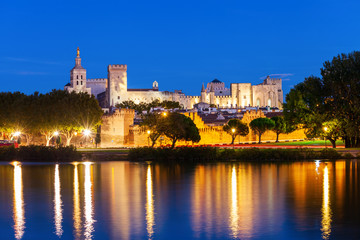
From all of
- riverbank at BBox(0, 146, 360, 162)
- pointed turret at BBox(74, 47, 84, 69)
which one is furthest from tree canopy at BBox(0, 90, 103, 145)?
pointed turret at BBox(74, 47, 84, 69)

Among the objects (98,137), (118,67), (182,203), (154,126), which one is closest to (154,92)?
(118,67)

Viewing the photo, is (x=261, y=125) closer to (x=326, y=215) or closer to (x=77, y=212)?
(x=326, y=215)

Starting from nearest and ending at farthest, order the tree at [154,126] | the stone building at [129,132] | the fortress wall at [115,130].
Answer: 1. the tree at [154,126]
2. the stone building at [129,132]
3. the fortress wall at [115,130]

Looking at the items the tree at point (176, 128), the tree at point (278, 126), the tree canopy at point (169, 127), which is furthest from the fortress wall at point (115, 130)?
the tree at point (278, 126)

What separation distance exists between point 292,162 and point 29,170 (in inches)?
627

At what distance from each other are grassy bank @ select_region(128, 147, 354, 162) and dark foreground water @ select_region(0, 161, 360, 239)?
5.26m

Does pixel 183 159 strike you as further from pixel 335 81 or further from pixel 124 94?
pixel 124 94

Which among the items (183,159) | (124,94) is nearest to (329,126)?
(183,159)

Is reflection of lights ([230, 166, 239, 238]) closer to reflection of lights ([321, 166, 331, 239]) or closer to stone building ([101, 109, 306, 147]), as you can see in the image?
reflection of lights ([321, 166, 331, 239])

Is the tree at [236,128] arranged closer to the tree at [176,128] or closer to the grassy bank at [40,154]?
the tree at [176,128]

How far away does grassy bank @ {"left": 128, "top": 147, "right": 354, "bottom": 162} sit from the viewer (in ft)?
129

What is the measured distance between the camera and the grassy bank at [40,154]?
41469 millimetres

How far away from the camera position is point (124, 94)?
15162 centimetres

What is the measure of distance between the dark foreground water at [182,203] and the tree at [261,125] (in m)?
28.5
